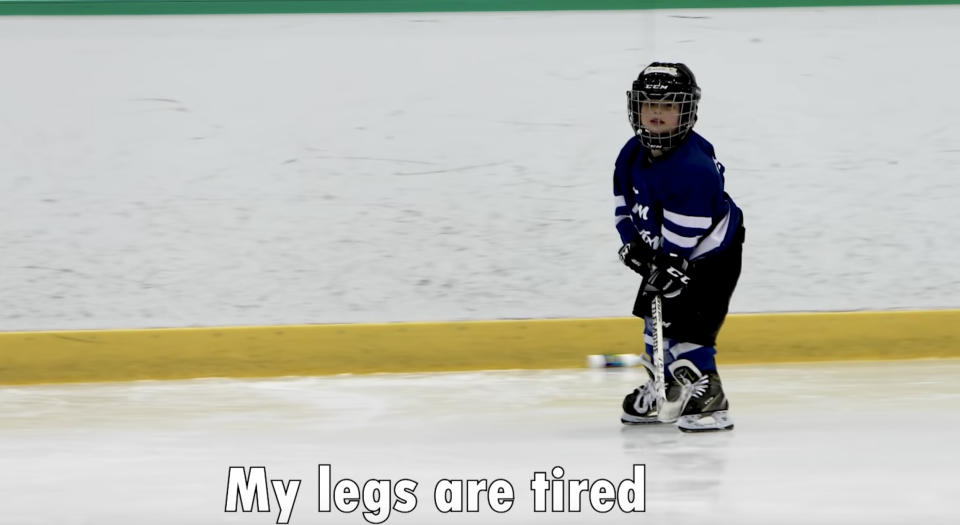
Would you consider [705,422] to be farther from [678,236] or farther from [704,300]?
[678,236]

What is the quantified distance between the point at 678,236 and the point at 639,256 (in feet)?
0.53

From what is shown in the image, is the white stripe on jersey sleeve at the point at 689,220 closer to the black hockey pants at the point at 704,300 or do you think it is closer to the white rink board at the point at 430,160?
the black hockey pants at the point at 704,300

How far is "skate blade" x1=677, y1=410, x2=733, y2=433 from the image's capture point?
457 centimetres

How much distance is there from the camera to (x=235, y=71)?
6.06m

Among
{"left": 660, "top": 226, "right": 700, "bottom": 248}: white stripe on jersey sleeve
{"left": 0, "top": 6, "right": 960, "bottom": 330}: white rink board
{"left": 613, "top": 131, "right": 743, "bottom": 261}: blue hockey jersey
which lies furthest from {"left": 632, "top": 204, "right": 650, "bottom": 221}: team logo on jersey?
{"left": 0, "top": 6, "right": 960, "bottom": 330}: white rink board

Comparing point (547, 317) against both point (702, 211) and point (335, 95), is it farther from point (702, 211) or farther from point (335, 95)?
point (702, 211)

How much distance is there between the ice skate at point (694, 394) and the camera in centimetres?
455

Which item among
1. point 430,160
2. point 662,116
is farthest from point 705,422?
point 430,160

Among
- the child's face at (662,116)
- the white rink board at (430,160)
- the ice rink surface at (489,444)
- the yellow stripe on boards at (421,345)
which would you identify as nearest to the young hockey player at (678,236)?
the child's face at (662,116)

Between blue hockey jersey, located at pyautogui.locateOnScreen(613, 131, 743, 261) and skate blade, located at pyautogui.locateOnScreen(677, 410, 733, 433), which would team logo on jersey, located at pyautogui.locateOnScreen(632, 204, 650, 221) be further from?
skate blade, located at pyautogui.locateOnScreen(677, 410, 733, 433)

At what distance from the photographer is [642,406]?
471 cm

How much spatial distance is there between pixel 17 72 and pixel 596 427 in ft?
10.3

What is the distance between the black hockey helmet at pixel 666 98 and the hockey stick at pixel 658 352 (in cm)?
56

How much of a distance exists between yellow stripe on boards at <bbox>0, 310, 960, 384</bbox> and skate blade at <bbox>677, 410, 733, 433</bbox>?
1661mm
